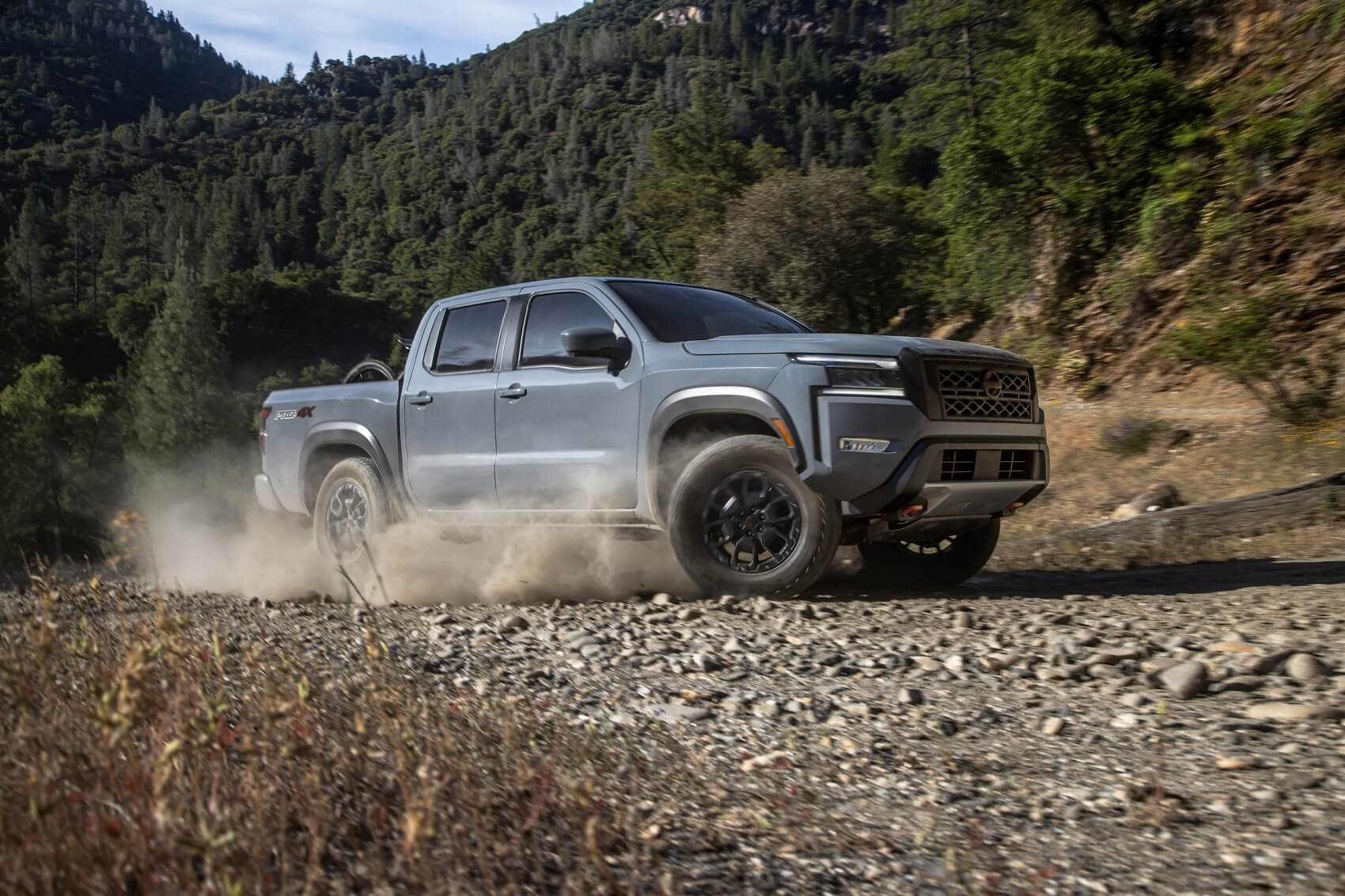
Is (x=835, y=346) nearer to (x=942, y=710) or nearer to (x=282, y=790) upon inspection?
(x=942, y=710)

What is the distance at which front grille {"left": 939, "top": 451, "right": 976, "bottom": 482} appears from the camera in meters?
5.48

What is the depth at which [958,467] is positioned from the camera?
18.2 feet

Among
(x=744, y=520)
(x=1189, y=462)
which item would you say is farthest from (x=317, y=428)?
(x=1189, y=462)

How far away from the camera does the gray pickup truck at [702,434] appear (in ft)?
17.8

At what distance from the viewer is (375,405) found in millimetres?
7539

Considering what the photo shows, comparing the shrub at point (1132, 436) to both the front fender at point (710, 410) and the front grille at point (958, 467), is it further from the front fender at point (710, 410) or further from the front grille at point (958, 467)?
the front fender at point (710, 410)

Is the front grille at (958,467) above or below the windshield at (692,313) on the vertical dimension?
below

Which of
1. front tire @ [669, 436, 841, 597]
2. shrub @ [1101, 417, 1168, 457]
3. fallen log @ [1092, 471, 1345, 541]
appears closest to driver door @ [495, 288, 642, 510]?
front tire @ [669, 436, 841, 597]

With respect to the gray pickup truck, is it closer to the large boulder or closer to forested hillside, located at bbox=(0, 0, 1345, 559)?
the large boulder

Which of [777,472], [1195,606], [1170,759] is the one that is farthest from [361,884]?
[1195,606]

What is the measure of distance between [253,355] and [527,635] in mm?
96438

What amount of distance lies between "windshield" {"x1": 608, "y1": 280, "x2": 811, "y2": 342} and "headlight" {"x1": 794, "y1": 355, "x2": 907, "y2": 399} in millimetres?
966

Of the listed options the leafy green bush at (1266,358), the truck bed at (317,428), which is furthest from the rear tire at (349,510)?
the leafy green bush at (1266,358)

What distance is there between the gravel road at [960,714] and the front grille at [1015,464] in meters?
0.70
